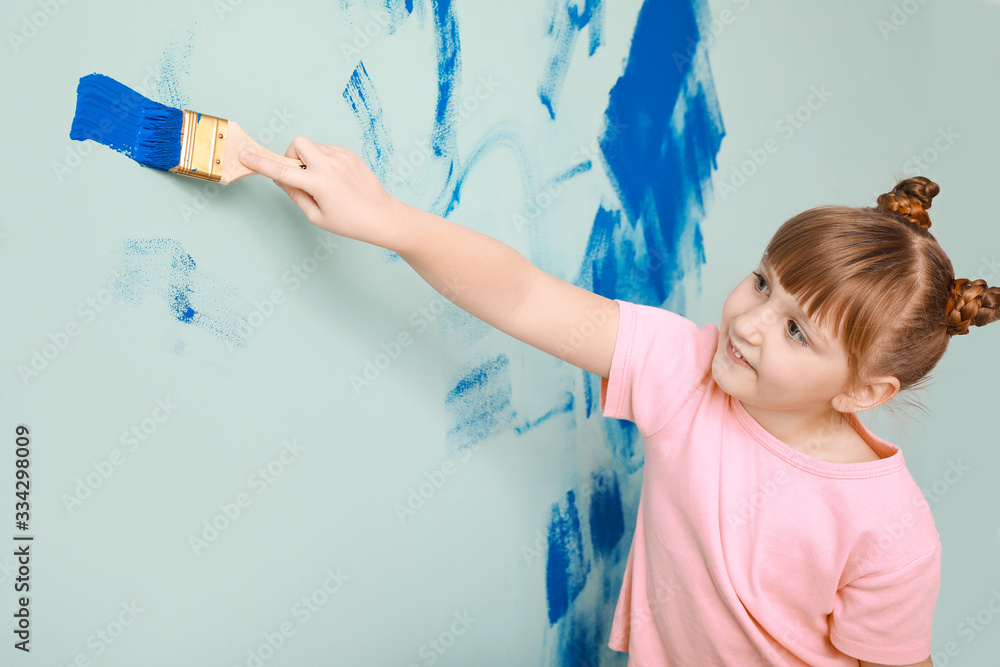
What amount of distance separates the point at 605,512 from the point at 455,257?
0.56 m

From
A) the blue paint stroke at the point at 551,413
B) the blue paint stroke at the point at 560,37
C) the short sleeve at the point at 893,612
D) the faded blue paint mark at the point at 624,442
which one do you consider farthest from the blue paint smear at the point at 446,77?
the short sleeve at the point at 893,612

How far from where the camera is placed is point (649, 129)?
3.37 ft

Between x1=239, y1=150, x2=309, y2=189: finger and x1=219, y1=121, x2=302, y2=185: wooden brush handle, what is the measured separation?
1cm

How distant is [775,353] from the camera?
0.72 meters

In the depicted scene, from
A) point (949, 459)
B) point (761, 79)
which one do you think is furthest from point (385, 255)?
point (949, 459)

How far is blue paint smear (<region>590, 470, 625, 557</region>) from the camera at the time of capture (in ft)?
3.48

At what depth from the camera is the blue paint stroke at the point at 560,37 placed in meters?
0.92

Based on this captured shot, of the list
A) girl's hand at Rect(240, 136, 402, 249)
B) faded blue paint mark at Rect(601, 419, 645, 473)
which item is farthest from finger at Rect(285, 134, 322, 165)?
faded blue paint mark at Rect(601, 419, 645, 473)

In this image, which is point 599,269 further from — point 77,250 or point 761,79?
point 77,250

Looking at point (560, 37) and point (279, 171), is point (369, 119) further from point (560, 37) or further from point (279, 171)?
point (560, 37)

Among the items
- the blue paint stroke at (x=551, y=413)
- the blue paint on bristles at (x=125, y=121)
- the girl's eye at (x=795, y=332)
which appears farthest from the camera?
the blue paint stroke at (x=551, y=413)

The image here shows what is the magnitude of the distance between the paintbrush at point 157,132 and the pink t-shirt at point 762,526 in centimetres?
44

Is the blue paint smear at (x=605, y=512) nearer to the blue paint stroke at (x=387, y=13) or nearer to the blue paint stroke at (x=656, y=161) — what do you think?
the blue paint stroke at (x=656, y=161)

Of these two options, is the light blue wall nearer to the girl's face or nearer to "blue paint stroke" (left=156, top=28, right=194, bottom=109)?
"blue paint stroke" (left=156, top=28, right=194, bottom=109)
